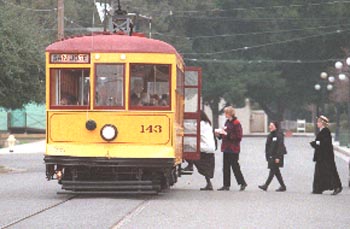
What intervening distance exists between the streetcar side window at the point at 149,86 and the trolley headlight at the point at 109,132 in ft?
1.81

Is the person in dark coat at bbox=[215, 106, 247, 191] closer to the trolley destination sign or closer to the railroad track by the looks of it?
the trolley destination sign

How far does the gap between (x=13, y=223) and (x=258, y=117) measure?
94.2 m

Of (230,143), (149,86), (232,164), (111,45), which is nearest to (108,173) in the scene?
(149,86)

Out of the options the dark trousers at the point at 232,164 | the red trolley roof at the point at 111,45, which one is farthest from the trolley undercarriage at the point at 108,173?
the dark trousers at the point at 232,164

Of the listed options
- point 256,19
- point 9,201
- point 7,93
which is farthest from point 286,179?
point 256,19

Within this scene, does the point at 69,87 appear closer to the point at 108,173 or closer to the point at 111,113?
the point at 111,113

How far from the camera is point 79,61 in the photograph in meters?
21.2

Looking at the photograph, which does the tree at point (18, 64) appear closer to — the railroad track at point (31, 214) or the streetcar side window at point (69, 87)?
the streetcar side window at point (69, 87)

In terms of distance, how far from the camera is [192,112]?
80.7ft

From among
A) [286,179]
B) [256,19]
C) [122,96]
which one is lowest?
[286,179]

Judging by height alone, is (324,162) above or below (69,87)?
below

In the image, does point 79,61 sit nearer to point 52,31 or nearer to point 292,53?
point 52,31

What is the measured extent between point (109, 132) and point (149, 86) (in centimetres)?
119

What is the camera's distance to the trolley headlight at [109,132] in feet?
68.6
